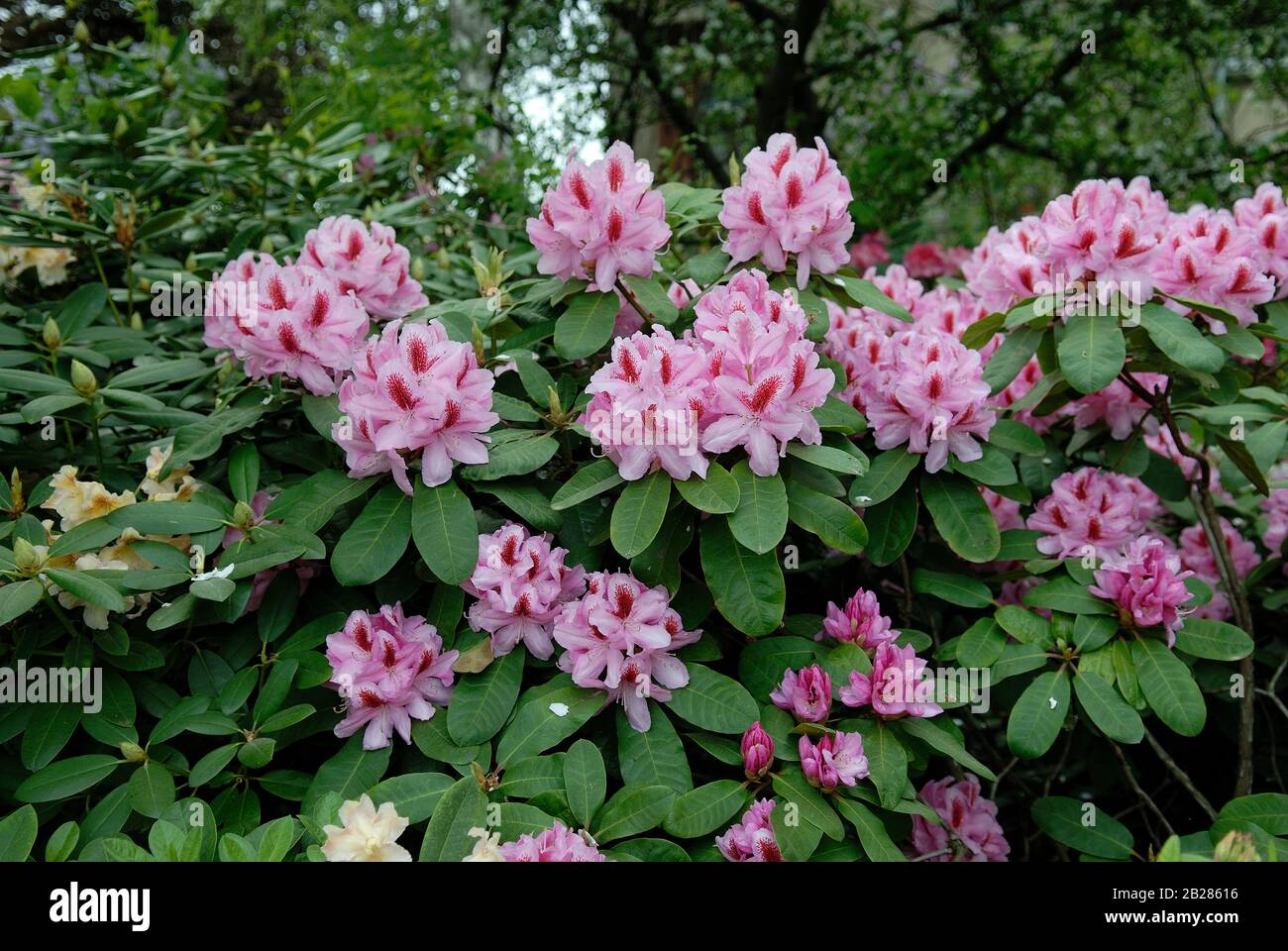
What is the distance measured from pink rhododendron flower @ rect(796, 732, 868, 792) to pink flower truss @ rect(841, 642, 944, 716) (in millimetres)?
78

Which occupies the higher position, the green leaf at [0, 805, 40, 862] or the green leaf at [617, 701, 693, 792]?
the green leaf at [617, 701, 693, 792]

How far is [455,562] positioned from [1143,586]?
1.15 meters

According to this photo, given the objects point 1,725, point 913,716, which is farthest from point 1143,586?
point 1,725

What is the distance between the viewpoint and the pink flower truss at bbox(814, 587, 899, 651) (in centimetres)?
174

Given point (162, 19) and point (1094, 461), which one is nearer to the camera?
point (1094, 461)

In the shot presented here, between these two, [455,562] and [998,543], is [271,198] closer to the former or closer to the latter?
[455,562]

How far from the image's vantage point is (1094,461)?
7.85 feet

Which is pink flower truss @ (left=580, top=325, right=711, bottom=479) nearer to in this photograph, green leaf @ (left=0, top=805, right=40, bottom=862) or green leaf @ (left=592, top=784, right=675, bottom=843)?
green leaf @ (left=592, top=784, right=675, bottom=843)

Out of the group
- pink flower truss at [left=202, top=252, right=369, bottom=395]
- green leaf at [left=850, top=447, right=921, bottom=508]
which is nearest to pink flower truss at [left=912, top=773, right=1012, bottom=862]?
green leaf at [left=850, top=447, right=921, bottom=508]

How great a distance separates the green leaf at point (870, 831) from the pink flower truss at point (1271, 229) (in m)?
1.42

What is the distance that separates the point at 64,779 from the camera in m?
1.55

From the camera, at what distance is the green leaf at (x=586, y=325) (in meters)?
1.74

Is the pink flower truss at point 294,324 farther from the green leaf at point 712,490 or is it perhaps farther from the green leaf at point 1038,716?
the green leaf at point 1038,716
